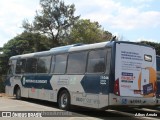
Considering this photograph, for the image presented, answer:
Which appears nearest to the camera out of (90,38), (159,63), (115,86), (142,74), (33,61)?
(115,86)

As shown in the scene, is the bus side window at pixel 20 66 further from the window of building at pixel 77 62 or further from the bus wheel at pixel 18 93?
the window of building at pixel 77 62

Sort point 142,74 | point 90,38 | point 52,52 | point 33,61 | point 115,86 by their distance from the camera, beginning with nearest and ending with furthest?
→ point 115,86 → point 142,74 → point 52,52 → point 33,61 → point 90,38

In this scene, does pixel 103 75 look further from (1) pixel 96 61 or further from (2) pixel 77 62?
(2) pixel 77 62

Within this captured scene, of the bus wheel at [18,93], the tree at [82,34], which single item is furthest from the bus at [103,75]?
the tree at [82,34]

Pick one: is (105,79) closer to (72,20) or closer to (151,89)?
(151,89)

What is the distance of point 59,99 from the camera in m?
17.4

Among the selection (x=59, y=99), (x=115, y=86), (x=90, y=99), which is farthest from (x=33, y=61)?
(x=115, y=86)

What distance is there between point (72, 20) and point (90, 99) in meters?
37.2

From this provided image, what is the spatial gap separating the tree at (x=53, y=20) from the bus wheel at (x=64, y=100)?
107 feet

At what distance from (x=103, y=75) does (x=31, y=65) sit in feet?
25.3

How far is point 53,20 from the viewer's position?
167 ft

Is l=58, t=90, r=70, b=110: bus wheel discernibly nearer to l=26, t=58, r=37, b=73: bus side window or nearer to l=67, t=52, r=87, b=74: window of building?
l=67, t=52, r=87, b=74: window of building

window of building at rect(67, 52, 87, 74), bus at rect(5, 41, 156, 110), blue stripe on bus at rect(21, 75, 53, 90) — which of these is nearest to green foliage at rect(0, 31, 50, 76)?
blue stripe on bus at rect(21, 75, 53, 90)

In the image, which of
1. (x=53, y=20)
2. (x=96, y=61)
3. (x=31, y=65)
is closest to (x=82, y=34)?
(x=53, y=20)
